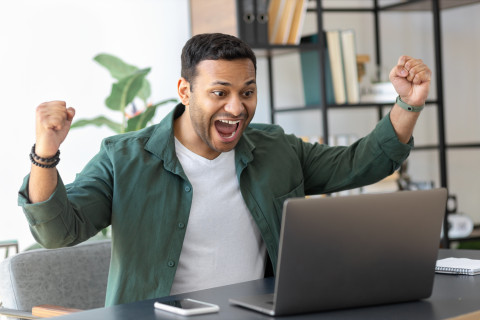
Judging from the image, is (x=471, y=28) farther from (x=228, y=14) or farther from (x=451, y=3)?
(x=228, y=14)

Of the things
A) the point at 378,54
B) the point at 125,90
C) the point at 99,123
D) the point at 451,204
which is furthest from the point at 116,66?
the point at 451,204

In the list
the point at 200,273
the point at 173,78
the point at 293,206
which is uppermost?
the point at 173,78

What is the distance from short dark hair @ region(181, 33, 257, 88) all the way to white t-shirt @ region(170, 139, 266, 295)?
22 cm

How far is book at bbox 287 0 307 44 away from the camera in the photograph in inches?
123

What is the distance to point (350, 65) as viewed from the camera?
129 inches

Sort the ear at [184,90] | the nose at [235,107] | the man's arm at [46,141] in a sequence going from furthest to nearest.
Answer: the ear at [184,90] < the nose at [235,107] < the man's arm at [46,141]

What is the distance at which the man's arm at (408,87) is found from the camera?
1.87 meters

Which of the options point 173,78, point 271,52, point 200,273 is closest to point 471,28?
point 271,52

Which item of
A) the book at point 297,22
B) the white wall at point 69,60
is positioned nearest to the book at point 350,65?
the book at point 297,22

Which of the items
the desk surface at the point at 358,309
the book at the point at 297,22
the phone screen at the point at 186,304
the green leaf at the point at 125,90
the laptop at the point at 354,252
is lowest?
the desk surface at the point at 358,309

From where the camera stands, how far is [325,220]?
3.82ft

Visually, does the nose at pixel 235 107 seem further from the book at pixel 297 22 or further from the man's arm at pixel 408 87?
the book at pixel 297 22

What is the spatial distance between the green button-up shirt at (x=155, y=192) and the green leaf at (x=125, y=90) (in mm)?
824

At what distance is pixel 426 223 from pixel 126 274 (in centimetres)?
75
